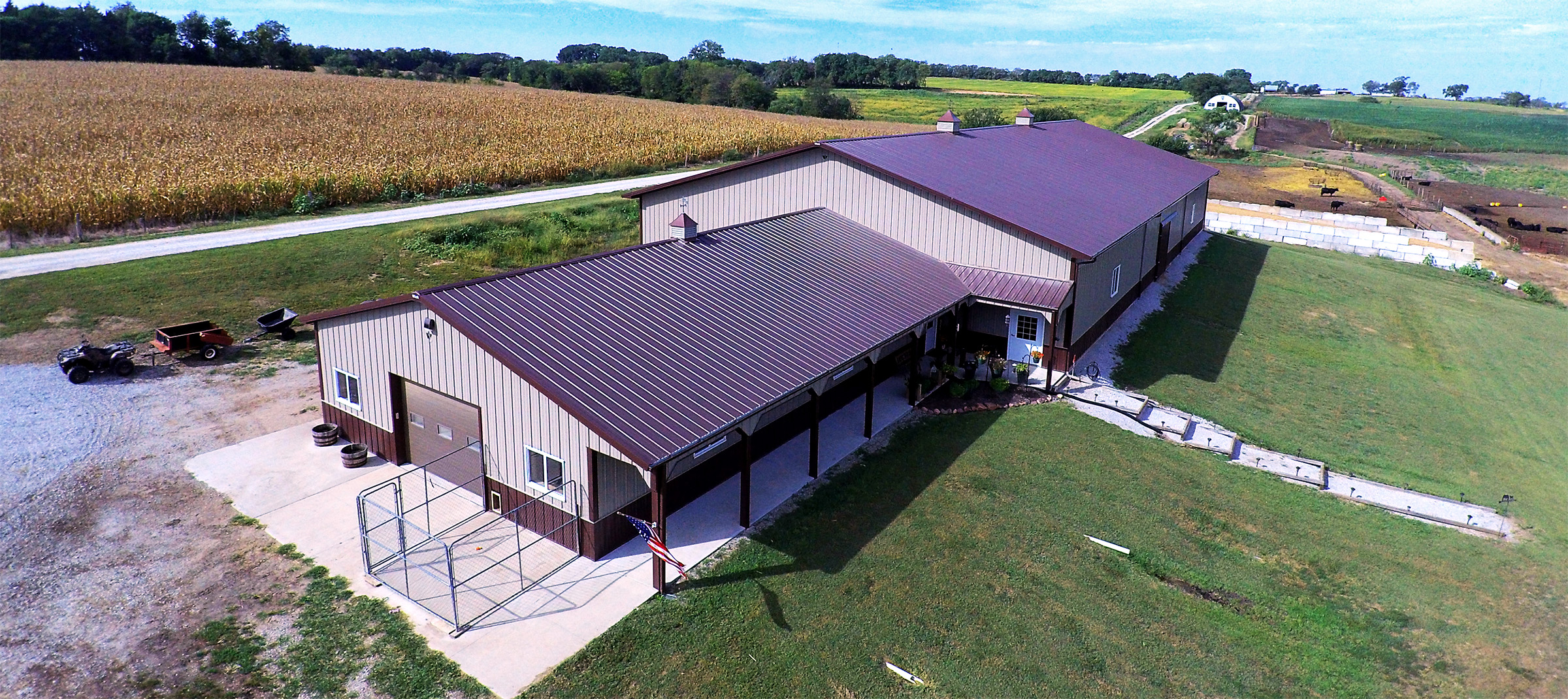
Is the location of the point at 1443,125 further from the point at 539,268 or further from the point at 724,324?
the point at 539,268

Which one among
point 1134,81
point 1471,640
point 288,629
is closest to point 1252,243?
point 1471,640

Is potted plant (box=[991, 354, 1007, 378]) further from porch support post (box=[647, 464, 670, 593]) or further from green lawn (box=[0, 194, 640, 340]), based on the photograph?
green lawn (box=[0, 194, 640, 340])

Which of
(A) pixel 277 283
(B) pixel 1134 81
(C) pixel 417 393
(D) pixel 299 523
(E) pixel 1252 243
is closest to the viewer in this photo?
(D) pixel 299 523

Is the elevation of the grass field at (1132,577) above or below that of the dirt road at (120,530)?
below

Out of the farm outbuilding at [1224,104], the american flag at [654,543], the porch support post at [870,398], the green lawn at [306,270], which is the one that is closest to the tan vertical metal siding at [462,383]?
the american flag at [654,543]

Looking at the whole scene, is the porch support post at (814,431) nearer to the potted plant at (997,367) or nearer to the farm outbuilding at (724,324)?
the farm outbuilding at (724,324)

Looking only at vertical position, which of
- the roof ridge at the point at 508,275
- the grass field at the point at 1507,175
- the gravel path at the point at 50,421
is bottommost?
the gravel path at the point at 50,421

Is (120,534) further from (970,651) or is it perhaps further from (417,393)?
(970,651)

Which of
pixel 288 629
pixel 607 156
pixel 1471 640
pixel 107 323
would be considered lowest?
pixel 1471 640
